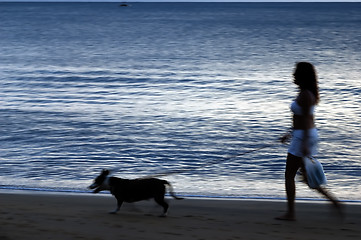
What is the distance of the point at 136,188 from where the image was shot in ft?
19.0

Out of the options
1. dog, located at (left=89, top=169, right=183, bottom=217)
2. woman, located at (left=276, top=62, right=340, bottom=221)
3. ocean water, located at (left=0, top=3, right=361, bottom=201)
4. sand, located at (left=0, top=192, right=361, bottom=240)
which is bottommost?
ocean water, located at (left=0, top=3, right=361, bottom=201)

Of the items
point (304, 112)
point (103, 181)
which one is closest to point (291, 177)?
point (304, 112)

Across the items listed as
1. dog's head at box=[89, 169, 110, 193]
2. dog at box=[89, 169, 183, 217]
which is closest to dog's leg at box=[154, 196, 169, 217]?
dog at box=[89, 169, 183, 217]

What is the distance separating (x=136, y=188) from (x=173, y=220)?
1.75 ft

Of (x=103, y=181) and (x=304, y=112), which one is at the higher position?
(x=304, y=112)

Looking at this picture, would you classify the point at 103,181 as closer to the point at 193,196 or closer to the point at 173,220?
the point at 173,220

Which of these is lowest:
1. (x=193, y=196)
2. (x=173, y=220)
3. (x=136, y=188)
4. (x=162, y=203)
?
(x=193, y=196)

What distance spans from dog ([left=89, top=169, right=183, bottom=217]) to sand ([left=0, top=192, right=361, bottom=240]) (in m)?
0.22

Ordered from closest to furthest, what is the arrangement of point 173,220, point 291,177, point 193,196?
1. point 291,177
2. point 173,220
3. point 193,196

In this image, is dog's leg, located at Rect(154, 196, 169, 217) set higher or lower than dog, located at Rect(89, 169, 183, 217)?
lower

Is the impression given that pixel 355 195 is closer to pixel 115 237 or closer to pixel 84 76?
pixel 115 237

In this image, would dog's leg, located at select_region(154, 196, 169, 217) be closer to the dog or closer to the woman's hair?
the dog

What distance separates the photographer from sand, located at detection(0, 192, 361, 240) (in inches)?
201

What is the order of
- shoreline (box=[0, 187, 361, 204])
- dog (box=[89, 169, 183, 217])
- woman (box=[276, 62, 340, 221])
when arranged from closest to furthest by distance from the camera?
woman (box=[276, 62, 340, 221]) < dog (box=[89, 169, 183, 217]) < shoreline (box=[0, 187, 361, 204])
